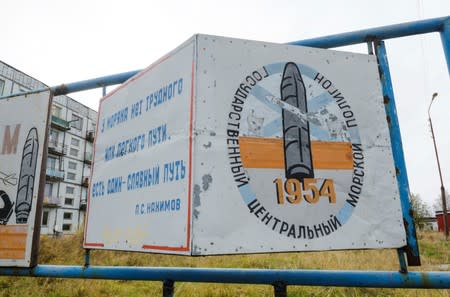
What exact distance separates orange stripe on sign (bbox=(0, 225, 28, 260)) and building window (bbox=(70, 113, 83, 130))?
36.3 meters

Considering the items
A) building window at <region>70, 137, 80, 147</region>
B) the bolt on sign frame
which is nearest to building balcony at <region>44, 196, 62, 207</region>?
building window at <region>70, 137, 80, 147</region>

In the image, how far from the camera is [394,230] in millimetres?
1535

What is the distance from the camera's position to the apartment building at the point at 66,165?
32250 mm

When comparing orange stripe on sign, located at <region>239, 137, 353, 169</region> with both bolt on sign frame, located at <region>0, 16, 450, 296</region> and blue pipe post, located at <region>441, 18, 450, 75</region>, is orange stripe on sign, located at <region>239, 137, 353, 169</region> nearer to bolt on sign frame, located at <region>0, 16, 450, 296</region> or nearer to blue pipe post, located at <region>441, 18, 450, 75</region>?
bolt on sign frame, located at <region>0, 16, 450, 296</region>

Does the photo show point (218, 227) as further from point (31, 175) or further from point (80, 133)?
point (80, 133)

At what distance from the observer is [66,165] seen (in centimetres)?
3450

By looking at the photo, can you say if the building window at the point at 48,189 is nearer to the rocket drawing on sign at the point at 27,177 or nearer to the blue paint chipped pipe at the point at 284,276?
the rocket drawing on sign at the point at 27,177

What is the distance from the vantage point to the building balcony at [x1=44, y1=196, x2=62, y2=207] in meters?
31.4

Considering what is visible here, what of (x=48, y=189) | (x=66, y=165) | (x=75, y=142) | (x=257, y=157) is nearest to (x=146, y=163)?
(x=257, y=157)

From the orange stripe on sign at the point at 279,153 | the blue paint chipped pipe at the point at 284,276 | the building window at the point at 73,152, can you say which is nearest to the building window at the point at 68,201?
the building window at the point at 73,152

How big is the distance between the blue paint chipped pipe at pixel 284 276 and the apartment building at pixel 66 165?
32.5m

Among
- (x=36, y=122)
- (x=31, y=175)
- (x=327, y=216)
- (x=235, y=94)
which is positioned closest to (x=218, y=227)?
(x=327, y=216)

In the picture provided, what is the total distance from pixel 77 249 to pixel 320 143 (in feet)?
22.7

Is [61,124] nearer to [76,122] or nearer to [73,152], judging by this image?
[76,122]
